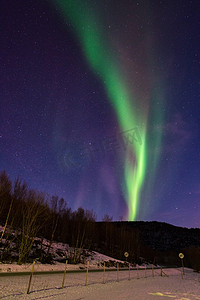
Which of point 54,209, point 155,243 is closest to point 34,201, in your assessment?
point 54,209

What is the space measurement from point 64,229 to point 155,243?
145 metres

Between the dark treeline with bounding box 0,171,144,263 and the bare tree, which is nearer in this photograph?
the bare tree

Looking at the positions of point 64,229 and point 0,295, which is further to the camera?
point 64,229

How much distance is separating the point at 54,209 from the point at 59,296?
4085 cm

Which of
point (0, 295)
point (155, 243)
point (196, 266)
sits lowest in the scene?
point (0, 295)

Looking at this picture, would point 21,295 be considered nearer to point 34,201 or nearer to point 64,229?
point 34,201

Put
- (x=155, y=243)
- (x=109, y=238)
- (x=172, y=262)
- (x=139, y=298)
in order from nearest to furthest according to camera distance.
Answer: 1. (x=139, y=298)
2. (x=109, y=238)
3. (x=172, y=262)
4. (x=155, y=243)

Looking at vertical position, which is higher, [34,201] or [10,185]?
[10,185]

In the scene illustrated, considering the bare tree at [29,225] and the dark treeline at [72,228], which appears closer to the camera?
the bare tree at [29,225]

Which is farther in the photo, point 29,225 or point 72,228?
point 72,228

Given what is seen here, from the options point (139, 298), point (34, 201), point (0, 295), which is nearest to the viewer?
point (0, 295)

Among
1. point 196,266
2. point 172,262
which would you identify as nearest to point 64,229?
point 196,266

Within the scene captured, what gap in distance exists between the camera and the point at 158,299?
16.6m

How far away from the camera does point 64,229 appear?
7744 centimetres
